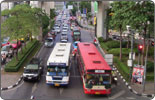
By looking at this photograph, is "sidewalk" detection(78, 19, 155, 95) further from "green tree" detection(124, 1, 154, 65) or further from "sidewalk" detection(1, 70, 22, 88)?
"sidewalk" detection(1, 70, 22, 88)

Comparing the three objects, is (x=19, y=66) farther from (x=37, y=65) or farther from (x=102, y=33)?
(x=102, y=33)

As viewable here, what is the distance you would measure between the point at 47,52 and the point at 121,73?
14.2 metres

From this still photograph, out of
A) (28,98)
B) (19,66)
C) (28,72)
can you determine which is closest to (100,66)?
(28,98)

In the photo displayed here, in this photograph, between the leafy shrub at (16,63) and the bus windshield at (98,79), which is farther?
the leafy shrub at (16,63)

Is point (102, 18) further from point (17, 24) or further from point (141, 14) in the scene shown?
point (141, 14)

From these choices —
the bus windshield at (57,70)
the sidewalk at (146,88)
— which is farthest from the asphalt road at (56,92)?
the bus windshield at (57,70)

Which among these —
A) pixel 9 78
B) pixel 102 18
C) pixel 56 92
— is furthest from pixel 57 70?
pixel 102 18

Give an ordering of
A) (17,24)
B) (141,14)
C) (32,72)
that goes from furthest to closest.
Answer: (17,24) → (141,14) → (32,72)

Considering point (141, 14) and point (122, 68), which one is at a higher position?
point (141, 14)

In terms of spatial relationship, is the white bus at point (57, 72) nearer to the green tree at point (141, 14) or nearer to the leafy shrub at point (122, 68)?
the leafy shrub at point (122, 68)

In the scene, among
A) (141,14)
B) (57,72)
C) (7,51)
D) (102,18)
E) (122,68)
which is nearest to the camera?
(57,72)

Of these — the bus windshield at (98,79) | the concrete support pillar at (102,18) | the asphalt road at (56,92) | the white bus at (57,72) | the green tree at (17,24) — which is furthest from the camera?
the concrete support pillar at (102,18)

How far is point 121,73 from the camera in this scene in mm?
23234

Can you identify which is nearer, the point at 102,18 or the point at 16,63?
the point at 16,63
